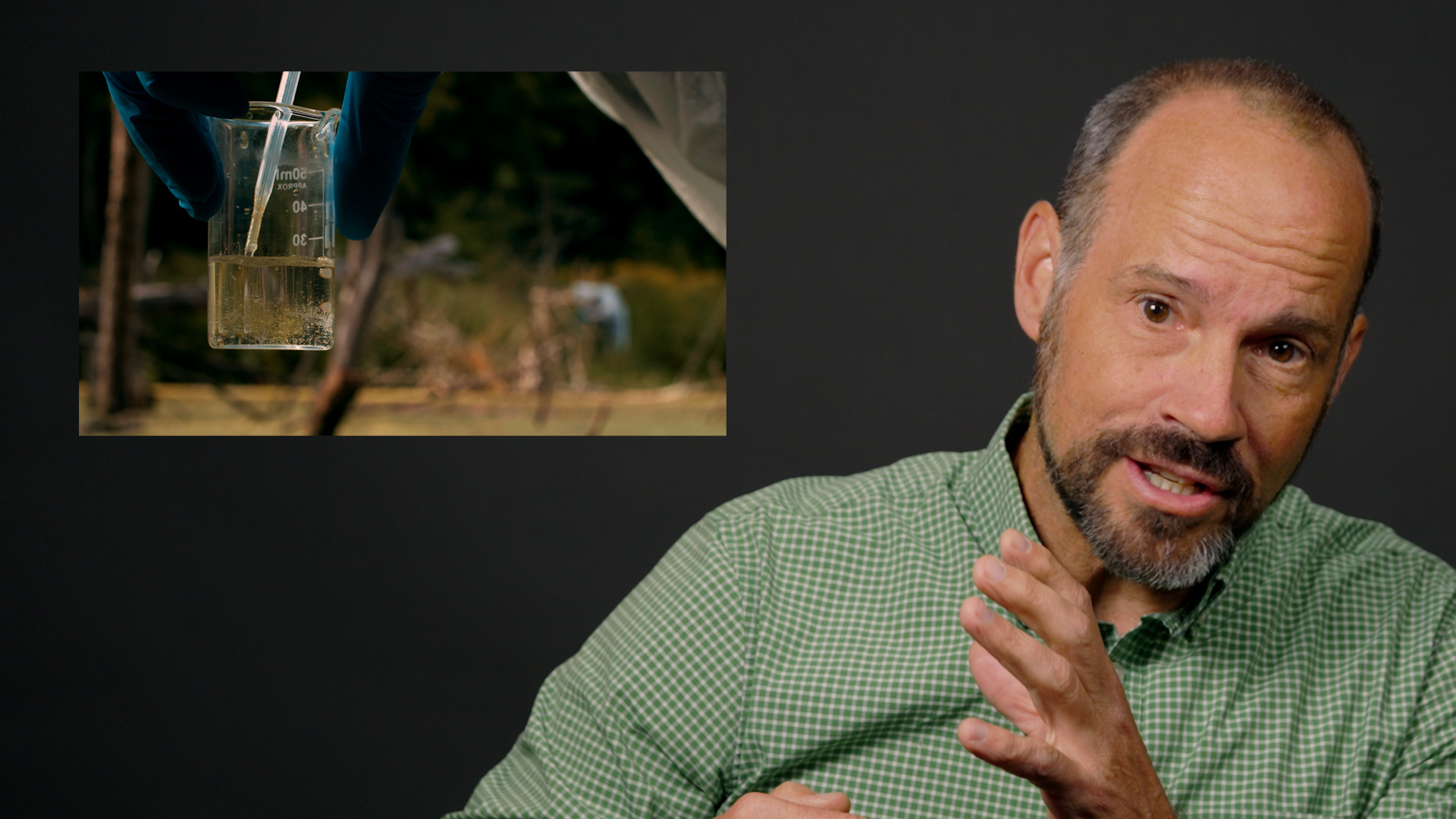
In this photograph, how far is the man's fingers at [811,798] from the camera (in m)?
0.97

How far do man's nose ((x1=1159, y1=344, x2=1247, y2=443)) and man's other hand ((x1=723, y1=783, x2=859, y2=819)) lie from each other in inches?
16.0

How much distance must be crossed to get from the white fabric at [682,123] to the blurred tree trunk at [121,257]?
1.10 metres

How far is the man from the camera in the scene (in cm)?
101

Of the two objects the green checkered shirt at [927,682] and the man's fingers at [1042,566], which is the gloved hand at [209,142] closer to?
the green checkered shirt at [927,682]

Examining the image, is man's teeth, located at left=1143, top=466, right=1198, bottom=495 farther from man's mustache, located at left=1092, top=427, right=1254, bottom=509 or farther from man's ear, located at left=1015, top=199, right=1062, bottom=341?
man's ear, located at left=1015, top=199, right=1062, bottom=341

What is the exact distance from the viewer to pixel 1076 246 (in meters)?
1.13

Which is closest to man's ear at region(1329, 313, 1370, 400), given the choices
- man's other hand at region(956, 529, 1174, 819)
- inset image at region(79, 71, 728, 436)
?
man's other hand at region(956, 529, 1174, 819)

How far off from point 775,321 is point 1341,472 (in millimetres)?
1402

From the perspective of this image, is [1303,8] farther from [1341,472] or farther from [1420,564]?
[1420,564]

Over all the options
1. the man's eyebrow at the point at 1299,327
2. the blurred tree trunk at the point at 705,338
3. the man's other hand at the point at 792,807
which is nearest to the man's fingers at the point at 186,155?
the man's other hand at the point at 792,807

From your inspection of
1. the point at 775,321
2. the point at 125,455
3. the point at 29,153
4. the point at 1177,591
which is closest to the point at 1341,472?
the point at 775,321

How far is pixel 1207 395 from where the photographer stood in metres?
0.97

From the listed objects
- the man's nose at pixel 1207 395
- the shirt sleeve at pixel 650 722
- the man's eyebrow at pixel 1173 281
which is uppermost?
the man's eyebrow at pixel 1173 281

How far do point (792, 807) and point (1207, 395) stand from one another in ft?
1.52
